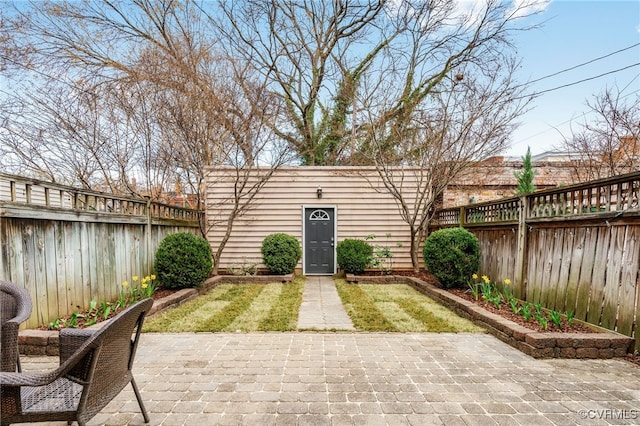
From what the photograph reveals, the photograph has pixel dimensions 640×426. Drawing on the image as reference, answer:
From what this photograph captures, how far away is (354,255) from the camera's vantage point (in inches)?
300

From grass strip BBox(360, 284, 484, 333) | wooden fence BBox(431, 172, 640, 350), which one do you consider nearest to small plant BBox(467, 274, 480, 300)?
wooden fence BBox(431, 172, 640, 350)

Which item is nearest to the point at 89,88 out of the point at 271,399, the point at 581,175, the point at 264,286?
the point at 264,286

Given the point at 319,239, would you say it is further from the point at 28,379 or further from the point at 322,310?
the point at 28,379

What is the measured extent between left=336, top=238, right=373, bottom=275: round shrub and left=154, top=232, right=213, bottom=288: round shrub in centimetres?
340

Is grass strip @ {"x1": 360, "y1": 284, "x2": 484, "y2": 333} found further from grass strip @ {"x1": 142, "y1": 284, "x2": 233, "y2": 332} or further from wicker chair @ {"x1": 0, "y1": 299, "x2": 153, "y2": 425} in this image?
wicker chair @ {"x1": 0, "y1": 299, "x2": 153, "y2": 425}

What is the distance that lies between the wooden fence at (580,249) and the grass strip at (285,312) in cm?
346

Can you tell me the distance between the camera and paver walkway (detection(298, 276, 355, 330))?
407 centimetres

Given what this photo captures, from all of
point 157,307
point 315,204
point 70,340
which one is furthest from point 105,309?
point 315,204

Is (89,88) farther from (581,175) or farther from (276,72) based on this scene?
(581,175)

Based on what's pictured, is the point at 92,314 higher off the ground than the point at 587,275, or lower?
lower

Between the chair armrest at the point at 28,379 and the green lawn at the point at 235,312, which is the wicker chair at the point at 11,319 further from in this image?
the green lawn at the point at 235,312

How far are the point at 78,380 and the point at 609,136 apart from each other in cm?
1002

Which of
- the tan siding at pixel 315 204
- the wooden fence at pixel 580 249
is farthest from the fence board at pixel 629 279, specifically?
the tan siding at pixel 315 204

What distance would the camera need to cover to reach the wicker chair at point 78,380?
4.50ft
